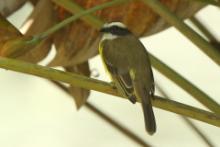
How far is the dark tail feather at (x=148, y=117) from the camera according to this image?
1.24 meters

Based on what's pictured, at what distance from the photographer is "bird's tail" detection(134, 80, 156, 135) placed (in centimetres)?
124

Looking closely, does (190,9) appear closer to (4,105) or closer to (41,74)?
(41,74)

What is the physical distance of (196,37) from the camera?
1104 millimetres

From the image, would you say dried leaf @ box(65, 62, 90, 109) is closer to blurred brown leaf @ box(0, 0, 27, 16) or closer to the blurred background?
blurred brown leaf @ box(0, 0, 27, 16)

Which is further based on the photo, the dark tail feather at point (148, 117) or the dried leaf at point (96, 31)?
the dried leaf at point (96, 31)

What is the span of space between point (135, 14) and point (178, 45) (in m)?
0.91

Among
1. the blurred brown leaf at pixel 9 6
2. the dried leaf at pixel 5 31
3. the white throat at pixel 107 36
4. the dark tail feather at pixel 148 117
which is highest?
the dried leaf at pixel 5 31

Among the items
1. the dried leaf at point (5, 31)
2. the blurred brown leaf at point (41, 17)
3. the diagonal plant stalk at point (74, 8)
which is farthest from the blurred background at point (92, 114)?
the dried leaf at point (5, 31)

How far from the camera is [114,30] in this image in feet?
4.83

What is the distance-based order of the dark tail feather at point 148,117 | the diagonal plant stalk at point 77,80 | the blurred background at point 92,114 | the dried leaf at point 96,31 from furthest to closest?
1. the blurred background at point 92,114
2. the dried leaf at point 96,31
3. the dark tail feather at point 148,117
4. the diagonal plant stalk at point 77,80

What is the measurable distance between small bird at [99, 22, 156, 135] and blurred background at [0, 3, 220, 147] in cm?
80

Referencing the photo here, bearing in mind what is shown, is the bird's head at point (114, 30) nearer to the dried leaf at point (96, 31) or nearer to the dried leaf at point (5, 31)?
the dried leaf at point (96, 31)

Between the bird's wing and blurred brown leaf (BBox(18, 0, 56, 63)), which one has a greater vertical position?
blurred brown leaf (BBox(18, 0, 56, 63))

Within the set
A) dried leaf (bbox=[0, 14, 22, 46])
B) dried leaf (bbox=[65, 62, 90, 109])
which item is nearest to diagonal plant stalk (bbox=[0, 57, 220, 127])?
dried leaf (bbox=[0, 14, 22, 46])
